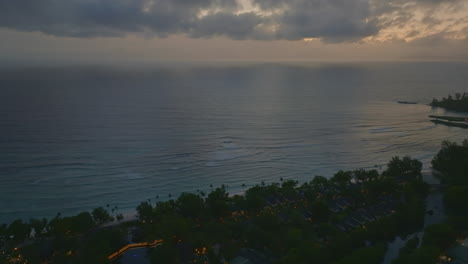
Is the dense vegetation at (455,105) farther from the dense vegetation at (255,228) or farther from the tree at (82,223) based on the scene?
the tree at (82,223)

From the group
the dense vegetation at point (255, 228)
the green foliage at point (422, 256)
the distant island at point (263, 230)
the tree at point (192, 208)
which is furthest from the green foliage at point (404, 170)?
the tree at point (192, 208)

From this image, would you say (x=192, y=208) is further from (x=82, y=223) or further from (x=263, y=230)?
(x=82, y=223)

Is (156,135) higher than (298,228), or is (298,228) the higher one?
(156,135)

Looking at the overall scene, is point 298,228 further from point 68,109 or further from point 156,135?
point 68,109

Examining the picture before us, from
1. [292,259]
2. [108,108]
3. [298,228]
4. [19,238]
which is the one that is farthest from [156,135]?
[292,259]

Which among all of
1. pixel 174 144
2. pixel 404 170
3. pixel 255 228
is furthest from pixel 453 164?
pixel 174 144

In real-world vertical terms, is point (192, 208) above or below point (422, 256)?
above
